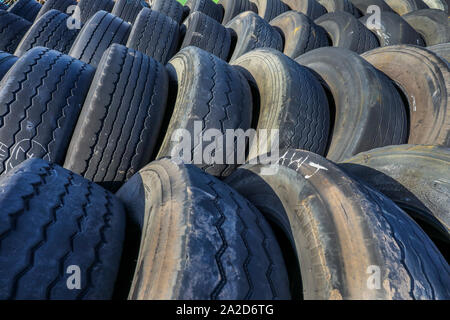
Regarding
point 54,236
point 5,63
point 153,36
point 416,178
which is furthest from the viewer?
point 153,36

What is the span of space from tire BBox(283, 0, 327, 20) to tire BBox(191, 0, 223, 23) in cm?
118

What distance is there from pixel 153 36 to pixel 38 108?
5.86 ft

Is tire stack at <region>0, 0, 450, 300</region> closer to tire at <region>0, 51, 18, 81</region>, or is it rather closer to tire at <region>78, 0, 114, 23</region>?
tire at <region>0, 51, 18, 81</region>

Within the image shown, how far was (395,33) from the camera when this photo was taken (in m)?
3.56

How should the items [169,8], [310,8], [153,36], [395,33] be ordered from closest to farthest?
1. [153,36]
2. [395,33]
3. [169,8]
4. [310,8]

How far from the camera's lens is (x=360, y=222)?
966 mm

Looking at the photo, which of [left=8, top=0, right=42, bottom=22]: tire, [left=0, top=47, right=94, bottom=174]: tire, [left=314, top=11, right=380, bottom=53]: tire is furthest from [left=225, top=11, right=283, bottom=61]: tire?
[left=8, top=0, right=42, bottom=22]: tire

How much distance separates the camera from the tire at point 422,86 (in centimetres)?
192

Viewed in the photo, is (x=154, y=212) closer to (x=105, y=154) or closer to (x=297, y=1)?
(x=105, y=154)

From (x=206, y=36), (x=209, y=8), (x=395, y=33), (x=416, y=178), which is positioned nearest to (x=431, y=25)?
(x=395, y=33)

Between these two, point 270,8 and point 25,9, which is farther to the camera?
point 25,9

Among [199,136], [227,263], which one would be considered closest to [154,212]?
[227,263]

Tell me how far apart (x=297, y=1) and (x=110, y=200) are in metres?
4.43

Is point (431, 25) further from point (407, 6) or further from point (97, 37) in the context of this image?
point (97, 37)
